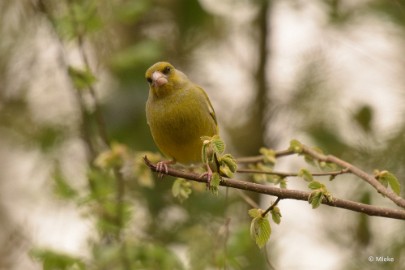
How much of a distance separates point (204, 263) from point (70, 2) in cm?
162

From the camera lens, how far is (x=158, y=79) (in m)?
3.68

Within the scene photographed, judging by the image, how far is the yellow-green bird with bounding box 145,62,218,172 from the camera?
3.35 m

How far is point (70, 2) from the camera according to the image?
12.8 feet

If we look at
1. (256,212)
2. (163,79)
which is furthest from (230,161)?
(163,79)

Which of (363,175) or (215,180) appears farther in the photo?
(363,175)

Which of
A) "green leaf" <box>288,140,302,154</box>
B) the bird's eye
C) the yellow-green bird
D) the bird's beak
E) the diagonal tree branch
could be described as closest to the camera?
the diagonal tree branch

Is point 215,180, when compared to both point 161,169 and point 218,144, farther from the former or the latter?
point 161,169

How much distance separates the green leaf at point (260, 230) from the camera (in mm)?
2201

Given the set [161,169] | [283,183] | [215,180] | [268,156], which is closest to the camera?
[215,180]

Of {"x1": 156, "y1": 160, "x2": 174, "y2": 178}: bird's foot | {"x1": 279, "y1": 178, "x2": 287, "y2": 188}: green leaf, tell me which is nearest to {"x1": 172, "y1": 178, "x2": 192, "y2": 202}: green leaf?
{"x1": 156, "y1": 160, "x2": 174, "y2": 178}: bird's foot

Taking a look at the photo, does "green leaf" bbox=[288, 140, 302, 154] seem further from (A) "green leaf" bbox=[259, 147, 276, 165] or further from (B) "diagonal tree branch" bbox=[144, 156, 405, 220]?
(B) "diagonal tree branch" bbox=[144, 156, 405, 220]

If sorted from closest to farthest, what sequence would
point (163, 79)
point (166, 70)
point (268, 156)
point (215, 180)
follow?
point (215, 180)
point (268, 156)
point (163, 79)
point (166, 70)

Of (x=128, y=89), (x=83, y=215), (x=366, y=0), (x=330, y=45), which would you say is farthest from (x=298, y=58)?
(x=83, y=215)

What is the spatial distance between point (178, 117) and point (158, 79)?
37cm
